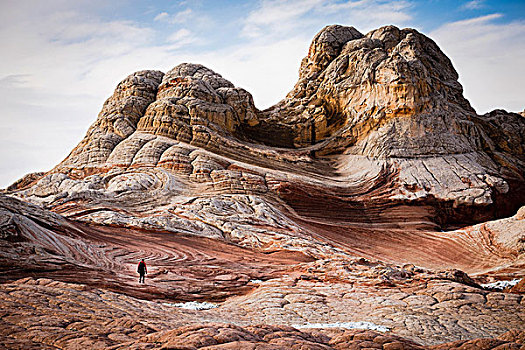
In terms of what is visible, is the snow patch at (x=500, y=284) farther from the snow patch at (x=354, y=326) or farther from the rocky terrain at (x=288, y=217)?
the snow patch at (x=354, y=326)

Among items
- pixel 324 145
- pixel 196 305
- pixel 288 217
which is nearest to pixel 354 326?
pixel 196 305

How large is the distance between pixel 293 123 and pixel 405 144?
7.17 m

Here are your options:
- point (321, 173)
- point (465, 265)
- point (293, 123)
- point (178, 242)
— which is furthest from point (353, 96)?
point (178, 242)

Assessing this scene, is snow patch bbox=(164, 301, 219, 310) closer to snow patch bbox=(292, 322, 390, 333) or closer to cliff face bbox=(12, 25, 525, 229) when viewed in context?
snow patch bbox=(292, 322, 390, 333)

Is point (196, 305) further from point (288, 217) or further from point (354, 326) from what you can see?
point (288, 217)

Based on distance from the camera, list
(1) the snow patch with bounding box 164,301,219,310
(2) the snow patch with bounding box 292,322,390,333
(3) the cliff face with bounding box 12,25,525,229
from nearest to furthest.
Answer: (2) the snow patch with bounding box 292,322,390,333 → (1) the snow patch with bounding box 164,301,219,310 → (3) the cliff face with bounding box 12,25,525,229

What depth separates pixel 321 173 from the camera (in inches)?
931

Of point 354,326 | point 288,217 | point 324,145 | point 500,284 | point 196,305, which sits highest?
point 324,145

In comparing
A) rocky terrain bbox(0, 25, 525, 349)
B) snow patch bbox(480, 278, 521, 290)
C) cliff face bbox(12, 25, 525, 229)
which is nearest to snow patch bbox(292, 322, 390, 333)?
rocky terrain bbox(0, 25, 525, 349)

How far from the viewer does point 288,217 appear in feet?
62.3

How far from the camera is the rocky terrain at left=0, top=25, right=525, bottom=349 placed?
7013 millimetres

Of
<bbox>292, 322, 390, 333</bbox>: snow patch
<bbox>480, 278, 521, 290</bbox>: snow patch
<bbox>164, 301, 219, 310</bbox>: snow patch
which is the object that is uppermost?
<bbox>164, 301, 219, 310</bbox>: snow patch

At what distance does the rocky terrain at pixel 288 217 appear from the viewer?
7013mm

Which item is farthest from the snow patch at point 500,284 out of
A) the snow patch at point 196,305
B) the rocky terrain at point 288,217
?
the snow patch at point 196,305
